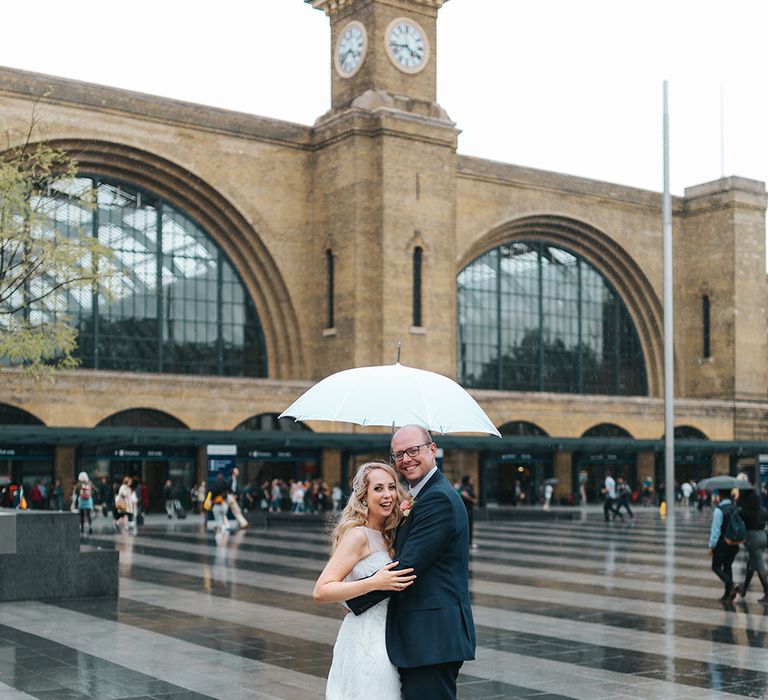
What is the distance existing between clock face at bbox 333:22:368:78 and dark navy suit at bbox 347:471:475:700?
42.1 m

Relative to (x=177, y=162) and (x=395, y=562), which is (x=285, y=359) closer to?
(x=177, y=162)

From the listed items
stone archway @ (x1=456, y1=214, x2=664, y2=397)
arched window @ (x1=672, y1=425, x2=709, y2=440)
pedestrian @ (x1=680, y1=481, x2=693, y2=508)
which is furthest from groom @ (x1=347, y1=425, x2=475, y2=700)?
arched window @ (x1=672, y1=425, x2=709, y2=440)

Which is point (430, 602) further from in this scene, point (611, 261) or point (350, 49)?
point (611, 261)

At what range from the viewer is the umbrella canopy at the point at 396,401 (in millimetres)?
6715

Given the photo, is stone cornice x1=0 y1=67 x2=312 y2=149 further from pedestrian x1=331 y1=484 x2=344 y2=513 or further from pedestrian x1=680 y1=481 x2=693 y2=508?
pedestrian x1=680 y1=481 x2=693 y2=508

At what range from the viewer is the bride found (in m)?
4.82

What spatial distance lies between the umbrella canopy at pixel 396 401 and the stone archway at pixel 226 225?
36441mm

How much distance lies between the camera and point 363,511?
4941mm

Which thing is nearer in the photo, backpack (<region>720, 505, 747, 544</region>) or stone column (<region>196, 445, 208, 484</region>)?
backpack (<region>720, 505, 747, 544</region>)

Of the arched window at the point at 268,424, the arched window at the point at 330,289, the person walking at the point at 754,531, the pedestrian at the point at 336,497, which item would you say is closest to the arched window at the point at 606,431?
the arched window at the point at 330,289

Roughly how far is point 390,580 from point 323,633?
23.6ft

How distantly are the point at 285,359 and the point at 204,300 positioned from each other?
373cm

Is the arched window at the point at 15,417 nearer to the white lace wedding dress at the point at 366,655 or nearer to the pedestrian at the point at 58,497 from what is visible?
the pedestrian at the point at 58,497

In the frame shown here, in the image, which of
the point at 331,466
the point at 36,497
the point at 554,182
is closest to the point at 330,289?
the point at 331,466
